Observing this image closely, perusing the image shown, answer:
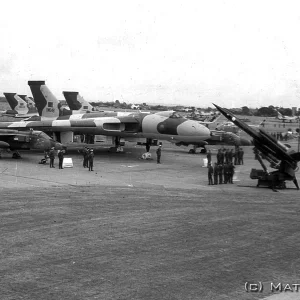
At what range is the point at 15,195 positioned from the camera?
698 inches

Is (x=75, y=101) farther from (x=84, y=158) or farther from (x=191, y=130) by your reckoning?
(x=84, y=158)

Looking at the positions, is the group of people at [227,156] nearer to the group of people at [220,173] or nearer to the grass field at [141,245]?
the group of people at [220,173]

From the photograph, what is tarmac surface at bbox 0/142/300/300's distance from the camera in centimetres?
878

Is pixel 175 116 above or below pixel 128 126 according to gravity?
above

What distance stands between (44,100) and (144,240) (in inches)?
1235

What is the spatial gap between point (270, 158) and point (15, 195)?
38.9 feet

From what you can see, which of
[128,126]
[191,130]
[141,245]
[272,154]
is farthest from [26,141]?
[141,245]

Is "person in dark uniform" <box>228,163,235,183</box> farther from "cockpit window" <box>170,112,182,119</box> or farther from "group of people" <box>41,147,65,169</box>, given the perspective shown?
"cockpit window" <box>170,112,182,119</box>

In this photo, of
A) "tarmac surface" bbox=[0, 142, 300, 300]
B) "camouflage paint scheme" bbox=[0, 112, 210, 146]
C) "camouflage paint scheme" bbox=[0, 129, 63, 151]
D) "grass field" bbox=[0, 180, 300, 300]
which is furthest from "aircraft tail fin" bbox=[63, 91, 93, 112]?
"grass field" bbox=[0, 180, 300, 300]

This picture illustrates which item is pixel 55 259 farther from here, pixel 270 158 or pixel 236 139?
pixel 236 139

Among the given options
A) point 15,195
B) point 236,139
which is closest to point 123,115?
point 236,139

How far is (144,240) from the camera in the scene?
473 inches

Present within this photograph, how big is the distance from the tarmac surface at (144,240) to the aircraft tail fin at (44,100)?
19.2 m

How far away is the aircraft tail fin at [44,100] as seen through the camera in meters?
41.3
